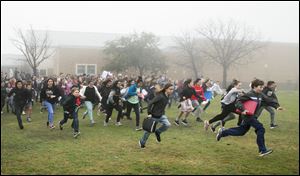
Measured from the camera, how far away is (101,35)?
205 feet

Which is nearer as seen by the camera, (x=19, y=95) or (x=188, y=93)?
(x=19, y=95)

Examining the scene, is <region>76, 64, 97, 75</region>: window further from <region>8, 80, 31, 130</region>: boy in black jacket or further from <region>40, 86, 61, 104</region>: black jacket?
<region>40, 86, 61, 104</region>: black jacket

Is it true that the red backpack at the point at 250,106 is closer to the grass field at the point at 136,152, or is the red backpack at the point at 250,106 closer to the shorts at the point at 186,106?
the grass field at the point at 136,152

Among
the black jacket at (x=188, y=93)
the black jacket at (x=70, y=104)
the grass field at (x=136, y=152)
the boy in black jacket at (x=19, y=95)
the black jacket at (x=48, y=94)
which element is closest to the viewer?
the grass field at (x=136, y=152)

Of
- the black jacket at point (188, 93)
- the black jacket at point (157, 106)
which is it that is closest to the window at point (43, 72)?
the black jacket at point (188, 93)

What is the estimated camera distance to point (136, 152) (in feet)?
27.9

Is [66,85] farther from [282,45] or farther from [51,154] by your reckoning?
[282,45]

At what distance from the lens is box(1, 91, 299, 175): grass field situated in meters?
7.04

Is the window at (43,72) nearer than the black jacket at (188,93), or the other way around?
the black jacket at (188,93)

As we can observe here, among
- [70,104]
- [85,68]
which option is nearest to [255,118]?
[70,104]

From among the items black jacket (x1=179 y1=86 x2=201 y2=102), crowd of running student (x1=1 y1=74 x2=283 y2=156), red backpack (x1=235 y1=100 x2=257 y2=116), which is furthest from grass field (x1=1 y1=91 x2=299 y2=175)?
black jacket (x1=179 y1=86 x2=201 y2=102)

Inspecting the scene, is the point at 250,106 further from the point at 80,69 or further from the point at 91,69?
the point at 80,69

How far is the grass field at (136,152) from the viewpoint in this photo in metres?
7.04

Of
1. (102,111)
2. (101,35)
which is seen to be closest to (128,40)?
(101,35)
